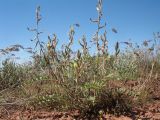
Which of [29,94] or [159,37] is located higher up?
[159,37]

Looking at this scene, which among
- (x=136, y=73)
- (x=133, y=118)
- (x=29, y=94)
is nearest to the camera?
(x=133, y=118)

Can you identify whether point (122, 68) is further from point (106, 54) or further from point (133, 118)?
point (133, 118)

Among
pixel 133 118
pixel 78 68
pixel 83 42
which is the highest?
pixel 83 42

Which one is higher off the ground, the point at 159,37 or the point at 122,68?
the point at 159,37

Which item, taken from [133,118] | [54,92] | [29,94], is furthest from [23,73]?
[133,118]

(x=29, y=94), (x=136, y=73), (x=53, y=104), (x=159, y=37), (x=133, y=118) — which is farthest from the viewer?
(x=136, y=73)

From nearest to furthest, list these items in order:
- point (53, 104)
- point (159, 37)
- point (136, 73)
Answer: point (53, 104) → point (159, 37) → point (136, 73)

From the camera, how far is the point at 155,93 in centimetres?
494

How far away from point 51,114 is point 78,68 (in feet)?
2.04

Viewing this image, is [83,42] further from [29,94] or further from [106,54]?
[29,94]

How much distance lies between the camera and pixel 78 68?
3834mm

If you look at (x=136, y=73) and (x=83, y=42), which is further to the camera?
(x=136, y=73)

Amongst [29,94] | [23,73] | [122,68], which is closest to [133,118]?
[29,94]

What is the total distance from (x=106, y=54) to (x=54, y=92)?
32.4 inches
